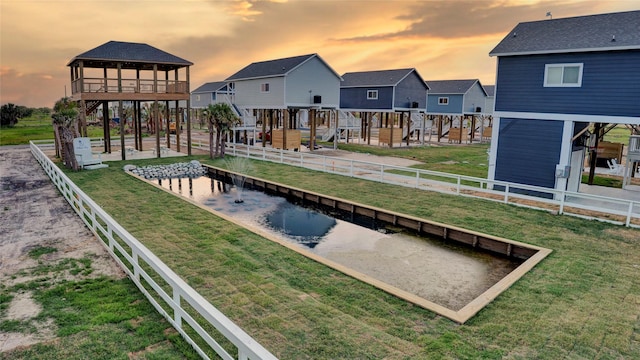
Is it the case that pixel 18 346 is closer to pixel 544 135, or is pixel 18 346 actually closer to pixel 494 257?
A: pixel 494 257

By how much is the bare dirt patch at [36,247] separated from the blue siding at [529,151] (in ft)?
52.5

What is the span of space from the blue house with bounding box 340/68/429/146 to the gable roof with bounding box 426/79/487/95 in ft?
19.1

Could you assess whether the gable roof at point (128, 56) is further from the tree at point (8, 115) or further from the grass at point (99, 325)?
the tree at point (8, 115)

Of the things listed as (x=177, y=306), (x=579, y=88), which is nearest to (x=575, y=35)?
(x=579, y=88)

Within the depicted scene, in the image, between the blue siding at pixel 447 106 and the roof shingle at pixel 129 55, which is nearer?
the roof shingle at pixel 129 55

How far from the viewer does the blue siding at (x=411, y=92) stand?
4038 cm

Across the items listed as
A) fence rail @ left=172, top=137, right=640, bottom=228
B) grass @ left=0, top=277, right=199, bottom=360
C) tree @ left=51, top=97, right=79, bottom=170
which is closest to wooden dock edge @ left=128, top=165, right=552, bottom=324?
fence rail @ left=172, top=137, right=640, bottom=228

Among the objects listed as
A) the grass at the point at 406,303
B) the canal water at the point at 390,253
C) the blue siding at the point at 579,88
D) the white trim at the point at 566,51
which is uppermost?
the white trim at the point at 566,51

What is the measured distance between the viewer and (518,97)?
57.8 ft

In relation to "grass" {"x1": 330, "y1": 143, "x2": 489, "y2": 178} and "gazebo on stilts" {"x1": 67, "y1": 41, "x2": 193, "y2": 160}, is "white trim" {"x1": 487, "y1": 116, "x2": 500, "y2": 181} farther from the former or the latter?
"gazebo on stilts" {"x1": 67, "y1": 41, "x2": 193, "y2": 160}

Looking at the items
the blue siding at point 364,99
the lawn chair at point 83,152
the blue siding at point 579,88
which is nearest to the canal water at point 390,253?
the blue siding at point 579,88

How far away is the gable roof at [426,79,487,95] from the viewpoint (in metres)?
46.9

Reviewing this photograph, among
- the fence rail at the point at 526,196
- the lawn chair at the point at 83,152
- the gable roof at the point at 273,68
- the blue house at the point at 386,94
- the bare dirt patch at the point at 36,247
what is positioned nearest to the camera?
the bare dirt patch at the point at 36,247

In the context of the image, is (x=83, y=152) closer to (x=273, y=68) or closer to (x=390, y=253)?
(x=273, y=68)
